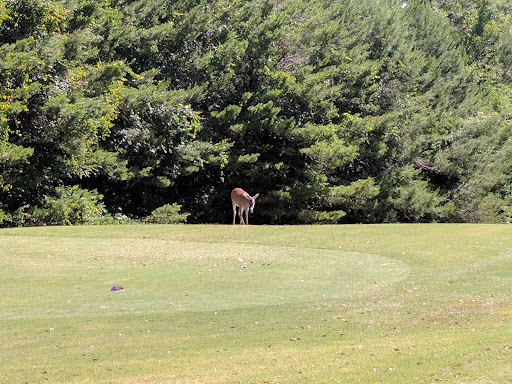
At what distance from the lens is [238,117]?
31312mm

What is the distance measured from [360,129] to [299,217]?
206 inches

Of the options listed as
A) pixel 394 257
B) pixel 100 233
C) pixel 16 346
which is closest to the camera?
pixel 16 346

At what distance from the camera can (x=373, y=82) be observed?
3681cm

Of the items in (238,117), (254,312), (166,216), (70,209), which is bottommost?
(166,216)

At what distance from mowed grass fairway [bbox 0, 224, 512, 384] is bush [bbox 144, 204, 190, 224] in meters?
11.4

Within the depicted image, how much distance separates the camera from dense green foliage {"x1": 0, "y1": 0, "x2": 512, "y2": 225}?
77.5 ft

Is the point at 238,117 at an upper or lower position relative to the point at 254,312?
upper

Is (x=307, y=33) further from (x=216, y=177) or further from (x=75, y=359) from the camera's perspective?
(x=75, y=359)

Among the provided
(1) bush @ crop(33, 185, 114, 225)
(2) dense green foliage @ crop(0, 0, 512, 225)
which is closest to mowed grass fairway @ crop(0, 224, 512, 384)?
(1) bush @ crop(33, 185, 114, 225)

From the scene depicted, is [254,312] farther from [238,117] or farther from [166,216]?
[238,117]

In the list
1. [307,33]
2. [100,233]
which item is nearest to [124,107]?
[100,233]

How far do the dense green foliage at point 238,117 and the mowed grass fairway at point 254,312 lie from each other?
8.15m

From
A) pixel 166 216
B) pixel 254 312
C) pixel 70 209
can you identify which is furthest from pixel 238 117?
pixel 254 312

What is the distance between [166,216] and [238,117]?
6046mm
